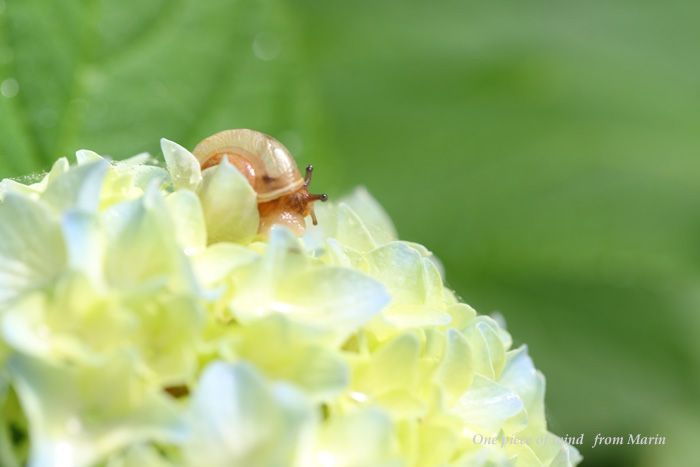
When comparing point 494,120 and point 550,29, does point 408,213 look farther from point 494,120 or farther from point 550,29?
point 550,29

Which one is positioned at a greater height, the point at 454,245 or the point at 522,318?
the point at 454,245

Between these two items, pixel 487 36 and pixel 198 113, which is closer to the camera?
pixel 198 113

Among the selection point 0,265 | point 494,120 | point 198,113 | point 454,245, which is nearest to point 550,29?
point 494,120

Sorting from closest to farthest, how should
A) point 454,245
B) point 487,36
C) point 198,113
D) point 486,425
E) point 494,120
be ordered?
point 486,425 → point 198,113 → point 454,245 → point 494,120 → point 487,36

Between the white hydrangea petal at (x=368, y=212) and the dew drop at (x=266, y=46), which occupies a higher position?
the dew drop at (x=266, y=46)

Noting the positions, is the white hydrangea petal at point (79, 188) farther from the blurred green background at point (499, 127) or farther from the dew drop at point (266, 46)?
the dew drop at point (266, 46)

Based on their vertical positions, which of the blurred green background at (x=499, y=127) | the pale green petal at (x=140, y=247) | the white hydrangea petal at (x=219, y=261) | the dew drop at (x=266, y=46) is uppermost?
the dew drop at (x=266, y=46)

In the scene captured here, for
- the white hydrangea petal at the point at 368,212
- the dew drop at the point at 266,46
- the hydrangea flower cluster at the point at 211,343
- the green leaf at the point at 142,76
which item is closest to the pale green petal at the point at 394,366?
the hydrangea flower cluster at the point at 211,343

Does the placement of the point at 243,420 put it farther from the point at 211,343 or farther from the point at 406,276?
the point at 406,276

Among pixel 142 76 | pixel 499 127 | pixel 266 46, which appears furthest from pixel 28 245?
pixel 499 127
